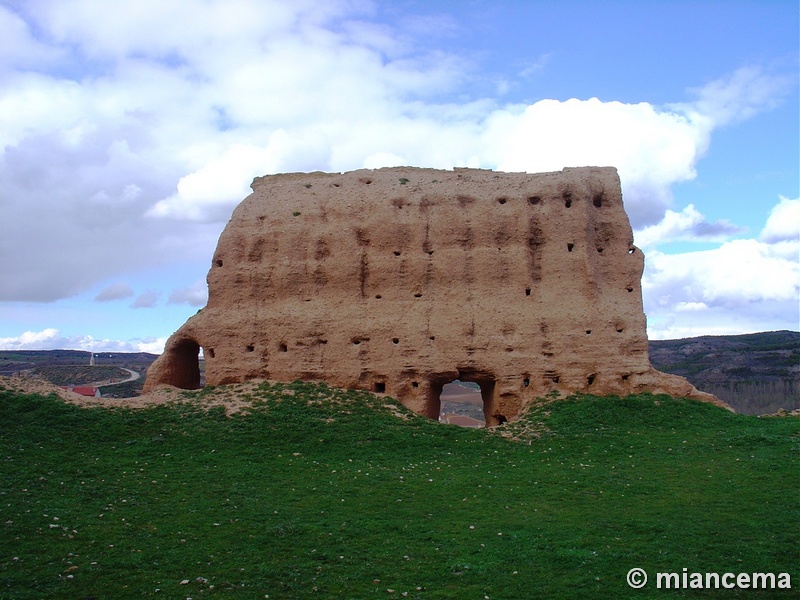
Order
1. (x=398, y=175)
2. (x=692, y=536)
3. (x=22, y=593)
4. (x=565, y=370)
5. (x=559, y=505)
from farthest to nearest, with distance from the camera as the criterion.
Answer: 1. (x=398, y=175)
2. (x=565, y=370)
3. (x=559, y=505)
4. (x=692, y=536)
5. (x=22, y=593)

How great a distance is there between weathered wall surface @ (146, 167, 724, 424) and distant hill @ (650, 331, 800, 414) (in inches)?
1221

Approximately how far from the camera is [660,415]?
70.3 feet

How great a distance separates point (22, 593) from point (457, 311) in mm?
16602

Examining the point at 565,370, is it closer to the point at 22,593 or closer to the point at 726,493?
the point at 726,493

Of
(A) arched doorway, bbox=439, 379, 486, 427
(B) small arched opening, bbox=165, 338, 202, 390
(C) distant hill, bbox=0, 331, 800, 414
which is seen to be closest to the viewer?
(B) small arched opening, bbox=165, 338, 202, 390

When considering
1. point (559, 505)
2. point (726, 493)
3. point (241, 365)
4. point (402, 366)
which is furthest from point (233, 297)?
point (726, 493)

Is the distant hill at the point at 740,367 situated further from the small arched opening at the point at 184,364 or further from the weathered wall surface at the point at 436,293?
the weathered wall surface at the point at 436,293

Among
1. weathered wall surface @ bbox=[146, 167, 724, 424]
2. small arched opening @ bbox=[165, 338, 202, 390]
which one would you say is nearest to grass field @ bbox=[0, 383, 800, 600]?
weathered wall surface @ bbox=[146, 167, 724, 424]

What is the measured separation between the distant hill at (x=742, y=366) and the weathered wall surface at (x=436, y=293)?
31009mm

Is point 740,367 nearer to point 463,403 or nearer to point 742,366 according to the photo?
point 742,366

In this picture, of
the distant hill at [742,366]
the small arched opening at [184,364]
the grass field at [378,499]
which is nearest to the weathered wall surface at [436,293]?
the small arched opening at [184,364]

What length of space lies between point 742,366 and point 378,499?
63126mm

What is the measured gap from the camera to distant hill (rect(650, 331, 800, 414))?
52219 millimetres

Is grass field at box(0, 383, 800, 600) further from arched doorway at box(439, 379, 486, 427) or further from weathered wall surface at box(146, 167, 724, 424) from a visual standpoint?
arched doorway at box(439, 379, 486, 427)
